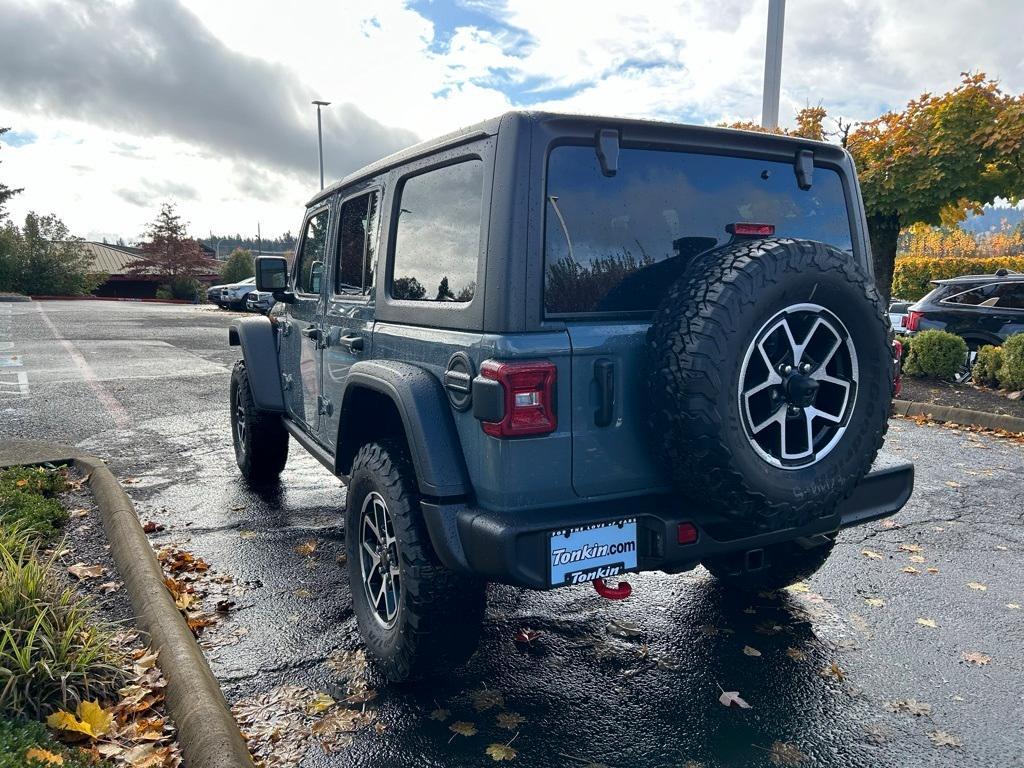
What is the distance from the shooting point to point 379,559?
306 cm

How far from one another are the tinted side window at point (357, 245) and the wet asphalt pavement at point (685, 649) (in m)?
1.58

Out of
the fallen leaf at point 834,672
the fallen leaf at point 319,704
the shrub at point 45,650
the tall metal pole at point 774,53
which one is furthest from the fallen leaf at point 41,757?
the tall metal pole at point 774,53

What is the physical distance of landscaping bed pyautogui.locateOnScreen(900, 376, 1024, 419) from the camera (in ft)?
28.6

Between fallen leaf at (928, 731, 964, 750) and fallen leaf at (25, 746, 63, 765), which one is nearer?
fallen leaf at (25, 746, 63, 765)

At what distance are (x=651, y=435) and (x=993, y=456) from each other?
607 cm

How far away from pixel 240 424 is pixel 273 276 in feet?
5.39

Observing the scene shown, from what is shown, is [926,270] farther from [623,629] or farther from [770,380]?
[770,380]

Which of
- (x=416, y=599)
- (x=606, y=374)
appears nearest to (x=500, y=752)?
(x=416, y=599)

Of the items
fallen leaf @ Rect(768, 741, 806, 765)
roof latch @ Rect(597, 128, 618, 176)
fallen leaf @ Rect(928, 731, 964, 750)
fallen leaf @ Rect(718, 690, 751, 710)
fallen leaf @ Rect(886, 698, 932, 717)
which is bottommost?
fallen leaf @ Rect(768, 741, 806, 765)

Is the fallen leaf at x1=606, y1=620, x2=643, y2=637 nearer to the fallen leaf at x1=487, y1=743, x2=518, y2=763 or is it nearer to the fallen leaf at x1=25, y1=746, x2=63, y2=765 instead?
the fallen leaf at x1=487, y1=743, x2=518, y2=763

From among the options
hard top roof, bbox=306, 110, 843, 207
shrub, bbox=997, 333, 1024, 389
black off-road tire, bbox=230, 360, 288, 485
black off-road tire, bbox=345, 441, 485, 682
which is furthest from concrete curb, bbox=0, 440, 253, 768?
shrub, bbox=997, 333, 1024, 389

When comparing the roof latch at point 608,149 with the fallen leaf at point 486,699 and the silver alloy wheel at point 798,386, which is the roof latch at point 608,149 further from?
the fallen leaf at point 486,699

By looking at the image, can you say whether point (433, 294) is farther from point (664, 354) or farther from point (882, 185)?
point (882, 185)

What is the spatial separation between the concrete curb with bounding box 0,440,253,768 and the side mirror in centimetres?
152
